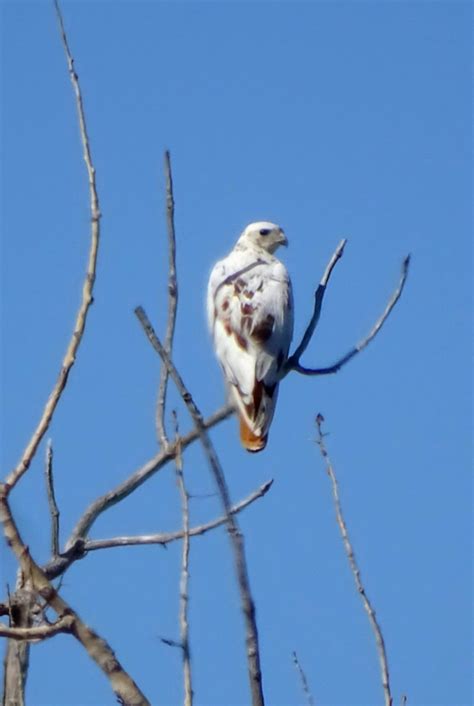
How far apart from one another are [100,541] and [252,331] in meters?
2.58

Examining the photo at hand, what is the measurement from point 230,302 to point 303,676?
12.4 feet

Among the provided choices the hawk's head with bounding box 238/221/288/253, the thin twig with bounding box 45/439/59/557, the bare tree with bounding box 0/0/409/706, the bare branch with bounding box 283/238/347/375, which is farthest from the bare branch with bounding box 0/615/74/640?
the hawk's head with bounding box 238/221/288/253

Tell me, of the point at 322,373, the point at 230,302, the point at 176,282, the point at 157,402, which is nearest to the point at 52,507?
the point at 157,402

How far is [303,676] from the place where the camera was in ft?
14.1

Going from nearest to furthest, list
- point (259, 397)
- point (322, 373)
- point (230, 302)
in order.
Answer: point (322, 373)
point (259, 397)
point (230, 302)

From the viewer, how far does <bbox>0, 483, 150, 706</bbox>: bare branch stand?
3047mm

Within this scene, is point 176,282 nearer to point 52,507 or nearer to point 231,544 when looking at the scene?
point 52,507

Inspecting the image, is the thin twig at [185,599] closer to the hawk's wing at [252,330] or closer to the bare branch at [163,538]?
the bare branch at [163,538]

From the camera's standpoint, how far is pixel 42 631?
3.19 meters

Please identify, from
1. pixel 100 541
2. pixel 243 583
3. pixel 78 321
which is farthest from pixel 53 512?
pixel 243 583

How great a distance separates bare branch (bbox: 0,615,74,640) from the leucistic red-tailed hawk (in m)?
3.70

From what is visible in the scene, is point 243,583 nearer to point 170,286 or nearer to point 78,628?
point 78,628

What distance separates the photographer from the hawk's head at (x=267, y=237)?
9188 mm

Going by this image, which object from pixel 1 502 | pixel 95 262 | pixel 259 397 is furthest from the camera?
pixel 259 397
